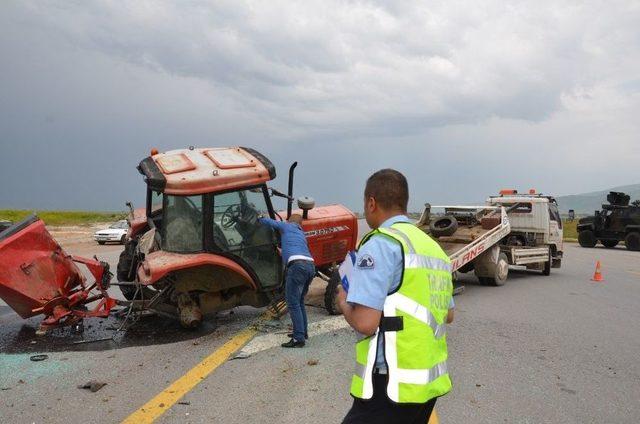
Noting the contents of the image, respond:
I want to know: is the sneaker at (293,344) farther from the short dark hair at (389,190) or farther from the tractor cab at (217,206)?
the short dark hair at (389,190)

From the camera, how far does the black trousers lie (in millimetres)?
2131

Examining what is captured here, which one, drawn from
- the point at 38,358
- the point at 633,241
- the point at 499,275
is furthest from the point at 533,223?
the point at 633,241

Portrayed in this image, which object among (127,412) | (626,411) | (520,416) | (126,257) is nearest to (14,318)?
(126,257)

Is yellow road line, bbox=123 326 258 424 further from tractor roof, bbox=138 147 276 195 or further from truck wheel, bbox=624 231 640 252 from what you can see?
truck wheel, bbox=624 231 640 252

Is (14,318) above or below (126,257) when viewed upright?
below

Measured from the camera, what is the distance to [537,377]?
504 cm

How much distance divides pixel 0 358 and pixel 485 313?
6.34m

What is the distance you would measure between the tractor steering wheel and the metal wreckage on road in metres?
0.01

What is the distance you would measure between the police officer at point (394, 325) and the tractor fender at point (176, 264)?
13.0 ft

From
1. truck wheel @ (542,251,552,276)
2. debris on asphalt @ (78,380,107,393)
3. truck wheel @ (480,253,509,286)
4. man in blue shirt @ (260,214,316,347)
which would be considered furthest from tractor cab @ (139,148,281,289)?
truck wheel @ (542,251,552,276)

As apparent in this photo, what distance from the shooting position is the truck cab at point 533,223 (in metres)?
13.2

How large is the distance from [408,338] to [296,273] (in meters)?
3.94

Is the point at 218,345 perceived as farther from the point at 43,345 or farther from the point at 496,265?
the point at 496,265

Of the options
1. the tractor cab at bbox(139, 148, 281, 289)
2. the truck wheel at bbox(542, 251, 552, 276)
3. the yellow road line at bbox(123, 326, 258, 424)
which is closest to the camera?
the yellow road line at bbox(123, 326, 258, 424)
